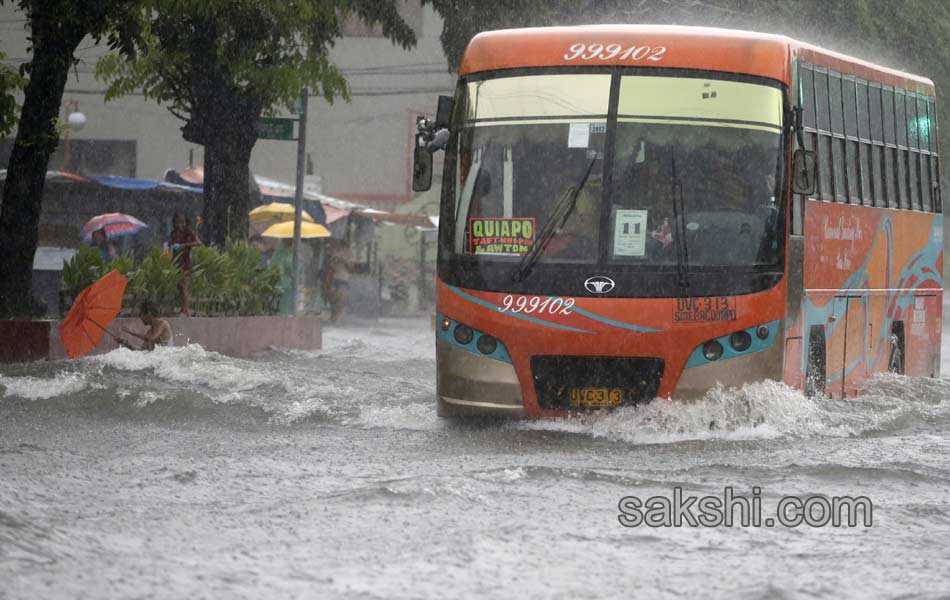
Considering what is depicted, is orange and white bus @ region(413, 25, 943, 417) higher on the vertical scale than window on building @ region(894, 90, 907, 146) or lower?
lower

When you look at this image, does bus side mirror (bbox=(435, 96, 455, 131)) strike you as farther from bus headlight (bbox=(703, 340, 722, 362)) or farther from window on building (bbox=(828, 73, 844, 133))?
window on building (bbox=(828, 73, 844, 133))

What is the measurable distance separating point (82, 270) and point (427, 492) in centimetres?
1090

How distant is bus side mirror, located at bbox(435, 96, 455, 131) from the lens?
12688mm

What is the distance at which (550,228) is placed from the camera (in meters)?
12.1

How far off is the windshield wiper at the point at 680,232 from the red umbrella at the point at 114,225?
62.5ft

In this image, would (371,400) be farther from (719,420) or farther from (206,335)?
(206,335)

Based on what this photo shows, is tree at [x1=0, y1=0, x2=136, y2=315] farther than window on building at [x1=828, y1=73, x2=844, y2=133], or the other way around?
tree at [x1=0, y1=0, x2=136, y2=315]

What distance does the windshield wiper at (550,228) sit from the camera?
12.1 meters

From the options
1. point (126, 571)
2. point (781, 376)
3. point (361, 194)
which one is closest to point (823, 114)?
point (781, 376)

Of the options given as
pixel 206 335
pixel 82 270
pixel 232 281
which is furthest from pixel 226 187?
pixel 82 270

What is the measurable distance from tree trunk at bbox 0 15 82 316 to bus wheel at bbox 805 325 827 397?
8.26 m

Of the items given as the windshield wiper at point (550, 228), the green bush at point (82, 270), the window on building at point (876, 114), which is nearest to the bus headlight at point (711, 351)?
the windshield wiper at point (550, 228)

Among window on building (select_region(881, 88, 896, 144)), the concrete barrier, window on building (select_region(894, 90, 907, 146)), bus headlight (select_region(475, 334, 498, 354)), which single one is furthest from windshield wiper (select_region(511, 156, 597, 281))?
the concrete barrier

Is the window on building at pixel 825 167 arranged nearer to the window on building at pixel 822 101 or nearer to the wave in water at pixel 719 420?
the window on building at pixel 822 101
